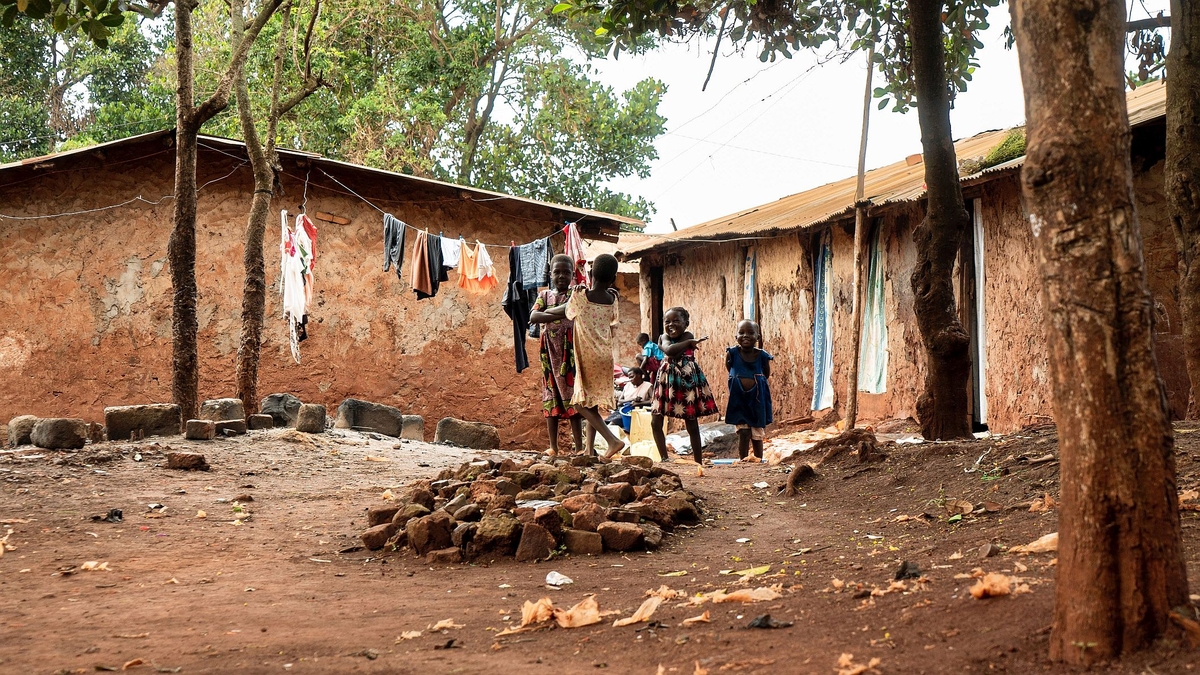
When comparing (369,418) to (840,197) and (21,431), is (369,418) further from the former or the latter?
(840,197)

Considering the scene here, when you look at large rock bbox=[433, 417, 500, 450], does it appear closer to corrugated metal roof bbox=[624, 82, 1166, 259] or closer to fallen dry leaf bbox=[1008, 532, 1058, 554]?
corrugated metal roof bbox=[624, 82, 1166, 259]

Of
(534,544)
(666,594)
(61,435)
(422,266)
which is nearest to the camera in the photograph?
(666,594)

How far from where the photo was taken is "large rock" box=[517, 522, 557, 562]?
5.03m

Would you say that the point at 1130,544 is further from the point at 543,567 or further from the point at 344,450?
the point at 344,450

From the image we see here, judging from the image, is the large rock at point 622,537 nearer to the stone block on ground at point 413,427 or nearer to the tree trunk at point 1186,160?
the tree trunk at point 1186,160

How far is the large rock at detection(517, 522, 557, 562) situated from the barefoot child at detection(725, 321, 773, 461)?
473cm

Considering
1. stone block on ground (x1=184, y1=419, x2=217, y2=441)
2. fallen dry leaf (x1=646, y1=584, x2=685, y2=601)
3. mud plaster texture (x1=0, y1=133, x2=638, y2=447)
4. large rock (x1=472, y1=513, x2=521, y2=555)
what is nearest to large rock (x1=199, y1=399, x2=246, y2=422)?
stone block on ground (x1=184, y1=419, x2=217, y2=441)

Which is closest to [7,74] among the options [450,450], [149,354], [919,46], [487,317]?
[149,354]

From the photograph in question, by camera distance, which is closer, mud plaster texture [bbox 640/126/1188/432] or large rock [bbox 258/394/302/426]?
mud plaster texture [bbox 640/126/1188/432]

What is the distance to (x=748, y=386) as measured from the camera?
377 inches

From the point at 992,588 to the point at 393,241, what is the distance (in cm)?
1027

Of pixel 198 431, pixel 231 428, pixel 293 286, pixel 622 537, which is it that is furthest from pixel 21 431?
pixel 622 537

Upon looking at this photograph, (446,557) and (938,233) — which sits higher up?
(938,233)

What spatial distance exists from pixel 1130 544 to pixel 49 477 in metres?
6.63
